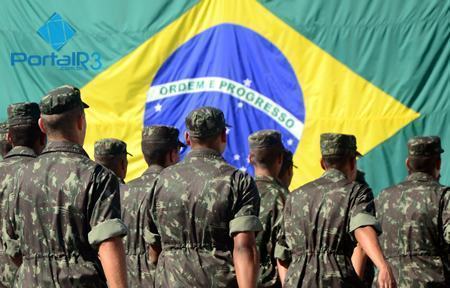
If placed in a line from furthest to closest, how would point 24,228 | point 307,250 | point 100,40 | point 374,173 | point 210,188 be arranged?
point 100,40 < point 374,173 < point 307,250 < point 210,188 < point 24,228

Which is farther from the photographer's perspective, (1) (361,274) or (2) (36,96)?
(2) (36,96)

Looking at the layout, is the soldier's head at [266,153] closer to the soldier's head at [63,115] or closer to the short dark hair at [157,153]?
the short dark hair at [157,153]

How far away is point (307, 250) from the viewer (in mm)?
7566

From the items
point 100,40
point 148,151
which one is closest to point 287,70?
point 100,40

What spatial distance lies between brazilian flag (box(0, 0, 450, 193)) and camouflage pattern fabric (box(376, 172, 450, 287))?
3767 mm

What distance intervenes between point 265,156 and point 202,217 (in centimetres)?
215

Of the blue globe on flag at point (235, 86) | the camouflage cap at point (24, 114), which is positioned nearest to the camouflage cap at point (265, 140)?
the camouflage cap at point (24, 114)

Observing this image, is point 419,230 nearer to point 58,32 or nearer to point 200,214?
point 200,214

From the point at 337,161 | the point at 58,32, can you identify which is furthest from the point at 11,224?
the point at 58,32

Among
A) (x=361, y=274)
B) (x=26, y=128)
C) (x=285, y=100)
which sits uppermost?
(x=285, y=100)

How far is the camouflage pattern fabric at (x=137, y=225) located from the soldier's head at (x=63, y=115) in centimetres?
290

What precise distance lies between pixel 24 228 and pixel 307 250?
2.66 metres

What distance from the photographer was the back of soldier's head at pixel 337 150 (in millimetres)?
7637

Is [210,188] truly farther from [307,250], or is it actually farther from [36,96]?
[36,96]
